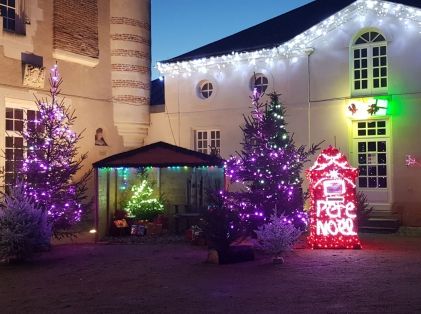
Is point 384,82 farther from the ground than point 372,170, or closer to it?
farther from the ground

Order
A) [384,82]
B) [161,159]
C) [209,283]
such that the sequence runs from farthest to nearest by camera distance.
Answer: [384,82], [161,159], [209,283]

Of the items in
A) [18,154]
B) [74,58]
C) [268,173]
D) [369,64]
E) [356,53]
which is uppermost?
[356,53]

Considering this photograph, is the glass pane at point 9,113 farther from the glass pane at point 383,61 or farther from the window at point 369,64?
the glass pane at point 383,61

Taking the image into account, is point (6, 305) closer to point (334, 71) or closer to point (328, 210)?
point (328, 210)

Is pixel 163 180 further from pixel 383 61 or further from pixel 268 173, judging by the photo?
pixel 383 61

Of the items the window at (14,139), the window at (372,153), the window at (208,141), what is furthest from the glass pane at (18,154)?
the window at (372,153)

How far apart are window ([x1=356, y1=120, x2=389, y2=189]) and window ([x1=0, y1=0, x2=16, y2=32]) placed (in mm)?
10534

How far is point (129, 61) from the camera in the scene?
1891cm

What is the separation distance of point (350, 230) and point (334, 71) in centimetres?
660

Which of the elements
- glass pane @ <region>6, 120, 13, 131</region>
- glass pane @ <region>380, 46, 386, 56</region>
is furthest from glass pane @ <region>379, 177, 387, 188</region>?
glass pane @ <region>6, 120, 13, 131</region>

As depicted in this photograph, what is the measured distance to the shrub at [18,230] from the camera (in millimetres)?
11102

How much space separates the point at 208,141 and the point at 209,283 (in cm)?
1142

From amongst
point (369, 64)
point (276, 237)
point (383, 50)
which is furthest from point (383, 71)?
point (276, 237)

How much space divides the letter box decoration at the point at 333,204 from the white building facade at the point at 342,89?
451 centimetres
